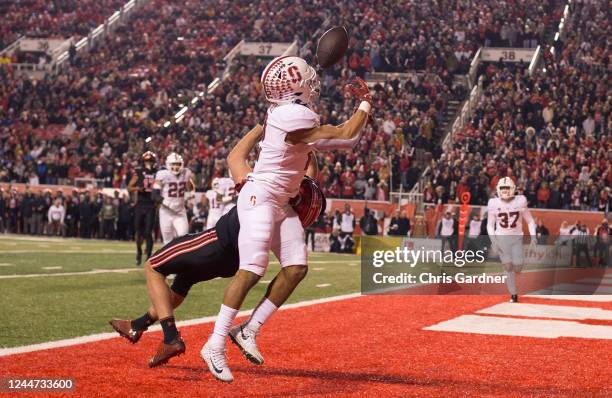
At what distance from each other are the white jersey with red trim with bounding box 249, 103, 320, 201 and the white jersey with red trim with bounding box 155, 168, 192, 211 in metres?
7.73

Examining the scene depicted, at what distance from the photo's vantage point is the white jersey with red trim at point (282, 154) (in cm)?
488

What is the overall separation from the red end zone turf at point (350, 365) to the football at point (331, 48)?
68.6 inches

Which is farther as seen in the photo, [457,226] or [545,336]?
[457,226]

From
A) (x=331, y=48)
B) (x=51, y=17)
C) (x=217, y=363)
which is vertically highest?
(x=51, y=17)

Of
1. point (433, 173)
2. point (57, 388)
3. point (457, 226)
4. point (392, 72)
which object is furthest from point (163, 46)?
point (57, 388)

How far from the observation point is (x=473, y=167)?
76.1 feet

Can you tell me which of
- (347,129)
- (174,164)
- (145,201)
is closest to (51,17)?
(145,201)

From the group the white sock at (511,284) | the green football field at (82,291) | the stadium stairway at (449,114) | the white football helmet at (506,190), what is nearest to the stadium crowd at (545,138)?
the stadium stairway at (449,114)

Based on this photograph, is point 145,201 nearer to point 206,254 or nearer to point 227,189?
point 227,189

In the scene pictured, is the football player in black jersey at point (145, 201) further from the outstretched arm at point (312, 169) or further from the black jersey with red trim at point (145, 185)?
the outstretched arm at point (312, 169)

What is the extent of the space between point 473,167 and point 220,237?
18660 millimetres

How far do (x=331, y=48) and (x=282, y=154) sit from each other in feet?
2.28

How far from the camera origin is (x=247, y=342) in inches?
198

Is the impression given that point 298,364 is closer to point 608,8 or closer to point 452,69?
point 452,69
